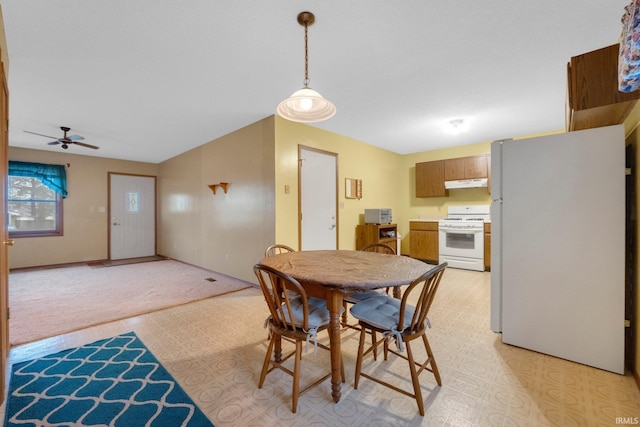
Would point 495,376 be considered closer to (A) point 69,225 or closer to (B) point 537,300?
(B) point 537,300

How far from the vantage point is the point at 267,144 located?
3643mm

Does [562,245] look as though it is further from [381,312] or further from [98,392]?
[98,392]

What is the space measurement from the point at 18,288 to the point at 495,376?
596 cm

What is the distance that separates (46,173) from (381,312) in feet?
22.7

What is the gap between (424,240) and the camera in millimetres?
5309

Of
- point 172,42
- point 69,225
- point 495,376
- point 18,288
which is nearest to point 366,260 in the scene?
point 495,376

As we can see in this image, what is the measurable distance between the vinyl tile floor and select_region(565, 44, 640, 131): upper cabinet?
177cm

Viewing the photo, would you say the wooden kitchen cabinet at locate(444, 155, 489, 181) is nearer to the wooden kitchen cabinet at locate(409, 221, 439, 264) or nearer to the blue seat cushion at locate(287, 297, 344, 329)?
the wooden kitchen cabinet at locate(409, 221, 439, 264)

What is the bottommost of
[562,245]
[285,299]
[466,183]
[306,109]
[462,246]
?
[462,246]

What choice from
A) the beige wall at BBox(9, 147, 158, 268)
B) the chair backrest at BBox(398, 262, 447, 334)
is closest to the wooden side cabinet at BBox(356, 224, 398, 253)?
the chair backrest at BBox(398, 262, 447, 334)

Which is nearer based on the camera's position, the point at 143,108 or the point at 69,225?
the point at 143,108

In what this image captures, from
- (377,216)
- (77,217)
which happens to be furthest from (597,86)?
(77,217)

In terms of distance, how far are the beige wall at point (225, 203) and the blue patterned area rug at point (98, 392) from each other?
6.34 feet

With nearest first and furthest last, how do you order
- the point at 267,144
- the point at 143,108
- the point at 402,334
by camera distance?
the point at 402,334 < the point at 143,108 < the point at 267,144
